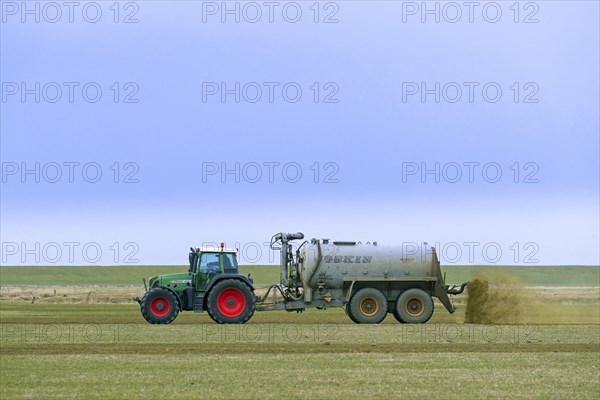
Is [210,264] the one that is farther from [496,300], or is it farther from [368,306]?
[496,300]

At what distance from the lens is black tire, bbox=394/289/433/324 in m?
41.4

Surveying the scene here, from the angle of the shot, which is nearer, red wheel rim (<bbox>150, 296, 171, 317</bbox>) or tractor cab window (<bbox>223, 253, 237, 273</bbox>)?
red wheel rim (<bbox>150, 296, 171, 317</bbox>)

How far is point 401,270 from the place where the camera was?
42.1m

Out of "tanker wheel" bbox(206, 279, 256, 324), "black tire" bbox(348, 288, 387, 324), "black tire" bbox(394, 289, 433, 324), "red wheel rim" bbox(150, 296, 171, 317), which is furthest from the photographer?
"black tire" bbox(394, 289, 433, 324)

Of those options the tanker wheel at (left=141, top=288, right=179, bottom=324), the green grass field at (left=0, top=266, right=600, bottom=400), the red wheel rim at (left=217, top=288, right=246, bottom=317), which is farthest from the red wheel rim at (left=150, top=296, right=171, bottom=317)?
the red wheel rim at (left=217, top=288, right=246, bottom=317)

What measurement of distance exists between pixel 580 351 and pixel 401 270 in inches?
577

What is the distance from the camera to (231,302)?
3831 cm

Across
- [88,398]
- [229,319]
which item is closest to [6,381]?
[88,398]

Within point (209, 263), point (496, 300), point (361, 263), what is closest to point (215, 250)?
point (209, 263)

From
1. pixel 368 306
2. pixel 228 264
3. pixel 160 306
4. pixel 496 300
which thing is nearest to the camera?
pixel 160 306

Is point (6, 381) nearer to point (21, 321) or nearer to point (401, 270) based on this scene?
point (21, 321)

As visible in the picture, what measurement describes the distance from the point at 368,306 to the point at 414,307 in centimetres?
190

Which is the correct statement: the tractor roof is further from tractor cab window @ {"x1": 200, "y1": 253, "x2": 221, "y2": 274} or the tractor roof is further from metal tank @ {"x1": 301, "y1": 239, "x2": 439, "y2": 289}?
metal tank @ {"x1": 301, "y1": 239, "x2": 439, "y2": 289}

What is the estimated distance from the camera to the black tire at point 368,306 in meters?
41.3
